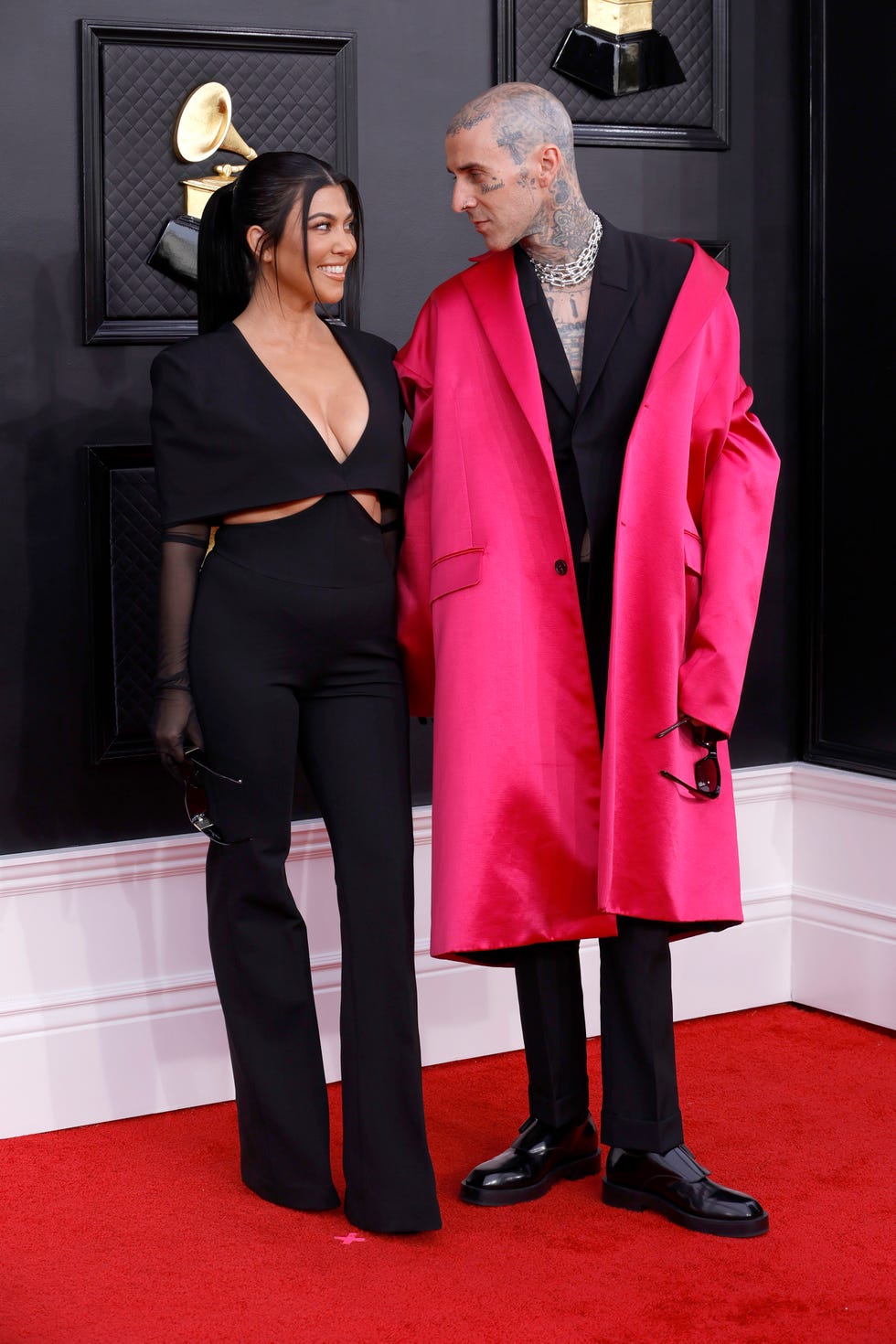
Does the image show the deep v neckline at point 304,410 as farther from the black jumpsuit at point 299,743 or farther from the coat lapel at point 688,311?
the coat lapel at point 688,311

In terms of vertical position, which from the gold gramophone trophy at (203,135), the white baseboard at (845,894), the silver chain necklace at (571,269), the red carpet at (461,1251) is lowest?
the red carpet at (461,1251)

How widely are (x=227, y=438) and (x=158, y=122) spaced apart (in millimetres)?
912

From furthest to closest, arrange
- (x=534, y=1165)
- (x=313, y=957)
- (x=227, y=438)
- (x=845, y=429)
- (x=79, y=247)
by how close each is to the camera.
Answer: (x=845, y=429) → (x=313, y=957) → (x=79, y=247) → (x=534, y=1165) → (x=227, y=438)

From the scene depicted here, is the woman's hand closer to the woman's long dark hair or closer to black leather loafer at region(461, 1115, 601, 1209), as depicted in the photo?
the woman's long dark hair

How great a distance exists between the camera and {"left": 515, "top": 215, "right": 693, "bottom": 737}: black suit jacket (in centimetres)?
243

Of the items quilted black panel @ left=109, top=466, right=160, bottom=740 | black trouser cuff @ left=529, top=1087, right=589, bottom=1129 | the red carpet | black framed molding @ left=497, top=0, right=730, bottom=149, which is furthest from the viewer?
black framed molding @ left=497, top=0, right=730, bottom=149

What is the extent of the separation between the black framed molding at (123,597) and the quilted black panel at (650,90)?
1176mm

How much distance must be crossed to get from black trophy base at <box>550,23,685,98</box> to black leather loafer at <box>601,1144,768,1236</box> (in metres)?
2.20

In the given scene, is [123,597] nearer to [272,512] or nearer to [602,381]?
[272,512]

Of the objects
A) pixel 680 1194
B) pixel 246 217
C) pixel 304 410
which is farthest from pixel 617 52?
pixel 680 1194

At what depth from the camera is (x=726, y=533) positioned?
2.43m

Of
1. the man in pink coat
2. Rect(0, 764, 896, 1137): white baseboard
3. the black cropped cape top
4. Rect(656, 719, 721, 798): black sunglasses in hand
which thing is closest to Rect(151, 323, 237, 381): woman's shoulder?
the black cropped cape top

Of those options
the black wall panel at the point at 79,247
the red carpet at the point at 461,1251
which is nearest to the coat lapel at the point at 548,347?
the black wall panel at the point at 79,247

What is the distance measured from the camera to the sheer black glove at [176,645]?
7.84 feet
